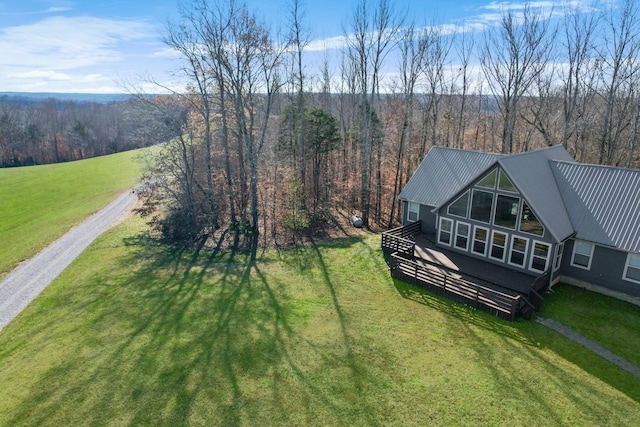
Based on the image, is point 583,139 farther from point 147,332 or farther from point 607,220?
point 147,332

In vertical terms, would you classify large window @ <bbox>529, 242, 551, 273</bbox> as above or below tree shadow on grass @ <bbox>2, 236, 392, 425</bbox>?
above

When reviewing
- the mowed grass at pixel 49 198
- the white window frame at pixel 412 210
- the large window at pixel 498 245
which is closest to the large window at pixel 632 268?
the large window at pixel 498 245

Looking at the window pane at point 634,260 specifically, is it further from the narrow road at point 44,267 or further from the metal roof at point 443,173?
the narrow road at point 44,267

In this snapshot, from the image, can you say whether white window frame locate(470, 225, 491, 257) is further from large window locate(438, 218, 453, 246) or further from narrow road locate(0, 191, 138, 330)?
narrow road locate(0, 191, 138, 330)

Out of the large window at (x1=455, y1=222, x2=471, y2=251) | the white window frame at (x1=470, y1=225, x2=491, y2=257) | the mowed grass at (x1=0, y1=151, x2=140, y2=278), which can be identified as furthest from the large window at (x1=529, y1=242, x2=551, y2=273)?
the mowed grass at (x1=0, y1=151, x2=140, y2=278)

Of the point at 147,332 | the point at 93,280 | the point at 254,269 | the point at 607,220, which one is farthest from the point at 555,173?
the point at 93,280

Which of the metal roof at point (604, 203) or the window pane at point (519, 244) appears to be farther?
the window pane at point (519, 244)
